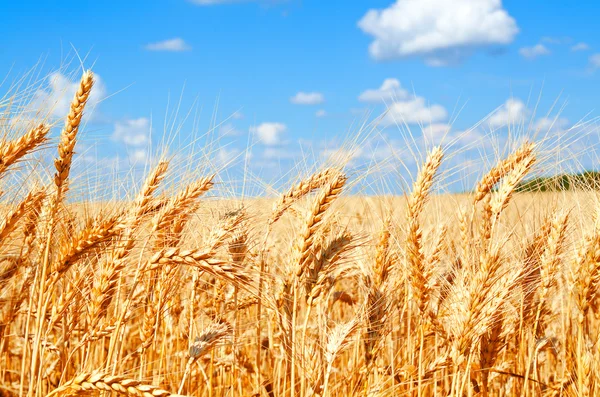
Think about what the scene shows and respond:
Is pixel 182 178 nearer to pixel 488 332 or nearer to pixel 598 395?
pixel 488 332

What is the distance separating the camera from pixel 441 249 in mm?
3625

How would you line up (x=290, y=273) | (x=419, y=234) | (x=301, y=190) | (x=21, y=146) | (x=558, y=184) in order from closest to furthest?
(x=21, y=146)
(x=290, y=273)
(x=419, y=234)
(x=301, y=190)
(x=558, y=184)

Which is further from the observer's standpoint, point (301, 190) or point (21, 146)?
point (301, 190)

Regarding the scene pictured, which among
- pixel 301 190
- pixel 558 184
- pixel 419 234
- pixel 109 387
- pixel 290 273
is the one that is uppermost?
pixel 558 184

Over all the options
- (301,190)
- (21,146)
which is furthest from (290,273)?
(21,146)

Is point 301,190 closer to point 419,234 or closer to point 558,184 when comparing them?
point 419,234

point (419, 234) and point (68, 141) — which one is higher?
point (68, 141)

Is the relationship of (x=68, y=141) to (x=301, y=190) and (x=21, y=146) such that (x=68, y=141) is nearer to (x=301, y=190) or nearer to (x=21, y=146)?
(x=21, y=146)

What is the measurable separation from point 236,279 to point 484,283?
108cm

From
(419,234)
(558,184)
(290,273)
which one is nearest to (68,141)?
(290,273)

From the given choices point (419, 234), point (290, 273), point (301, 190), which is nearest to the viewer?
point (290, 273)

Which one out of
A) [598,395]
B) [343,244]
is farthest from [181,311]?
[598,395]

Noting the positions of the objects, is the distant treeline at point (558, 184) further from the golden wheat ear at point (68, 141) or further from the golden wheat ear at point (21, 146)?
the golden wheat ear at point (21, 146)

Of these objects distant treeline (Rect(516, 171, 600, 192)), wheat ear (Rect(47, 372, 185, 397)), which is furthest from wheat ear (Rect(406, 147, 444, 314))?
wheat ear (Rect(47, 372, 185, 397))
